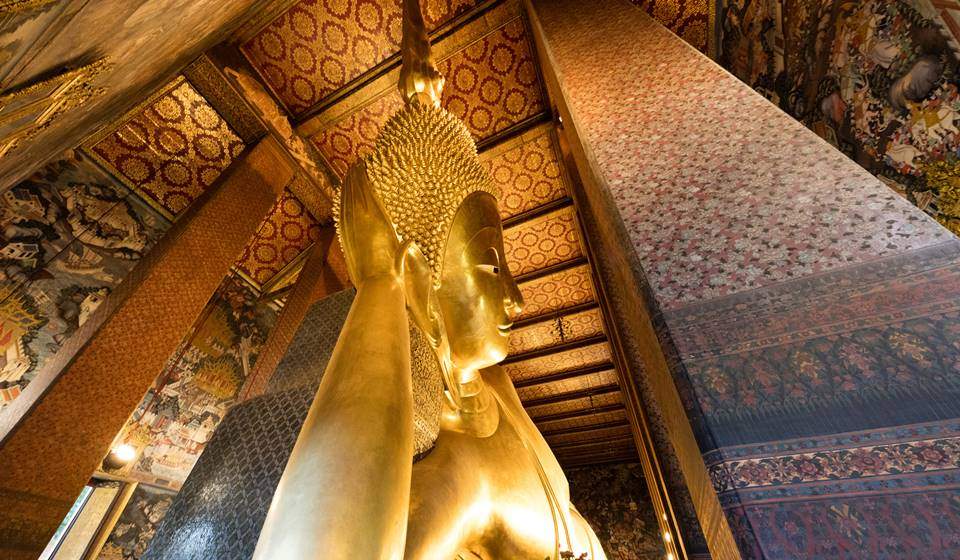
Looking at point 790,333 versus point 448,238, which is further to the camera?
point 448,238

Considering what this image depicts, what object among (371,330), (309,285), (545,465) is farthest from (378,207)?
(309,285)

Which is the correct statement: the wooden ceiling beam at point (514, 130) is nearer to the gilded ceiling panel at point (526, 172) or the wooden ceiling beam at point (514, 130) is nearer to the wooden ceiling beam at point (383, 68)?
the gilded ceiling panel at point (526, 172)

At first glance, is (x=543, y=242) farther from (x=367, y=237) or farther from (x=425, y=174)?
(x=367, y=237)

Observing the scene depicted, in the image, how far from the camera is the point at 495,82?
11.0 feet

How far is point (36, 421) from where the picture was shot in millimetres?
1843

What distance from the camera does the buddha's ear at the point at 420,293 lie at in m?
1.04

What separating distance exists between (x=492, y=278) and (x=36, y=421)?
2.41m

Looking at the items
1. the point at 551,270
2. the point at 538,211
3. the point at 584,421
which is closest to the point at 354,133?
the point at 538,211

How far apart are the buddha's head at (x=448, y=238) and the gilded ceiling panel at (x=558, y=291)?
3491 millimetres

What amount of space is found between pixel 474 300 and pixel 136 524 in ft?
15.5

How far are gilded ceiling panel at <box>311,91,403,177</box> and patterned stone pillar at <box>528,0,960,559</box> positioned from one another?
2.73 metres

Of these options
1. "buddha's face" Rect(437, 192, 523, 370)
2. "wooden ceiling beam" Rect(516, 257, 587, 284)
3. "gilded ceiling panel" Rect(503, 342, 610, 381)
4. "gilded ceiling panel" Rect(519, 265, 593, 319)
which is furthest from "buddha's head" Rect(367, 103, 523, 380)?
"gilded ceiling panel" Rect(503, 342, 610, 381)

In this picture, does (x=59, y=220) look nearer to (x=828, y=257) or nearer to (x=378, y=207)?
(x=378, y=207)

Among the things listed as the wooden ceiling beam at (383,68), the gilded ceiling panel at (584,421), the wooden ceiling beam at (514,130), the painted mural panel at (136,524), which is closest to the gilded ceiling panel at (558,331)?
the gilded ceiling panel at (584,421)
